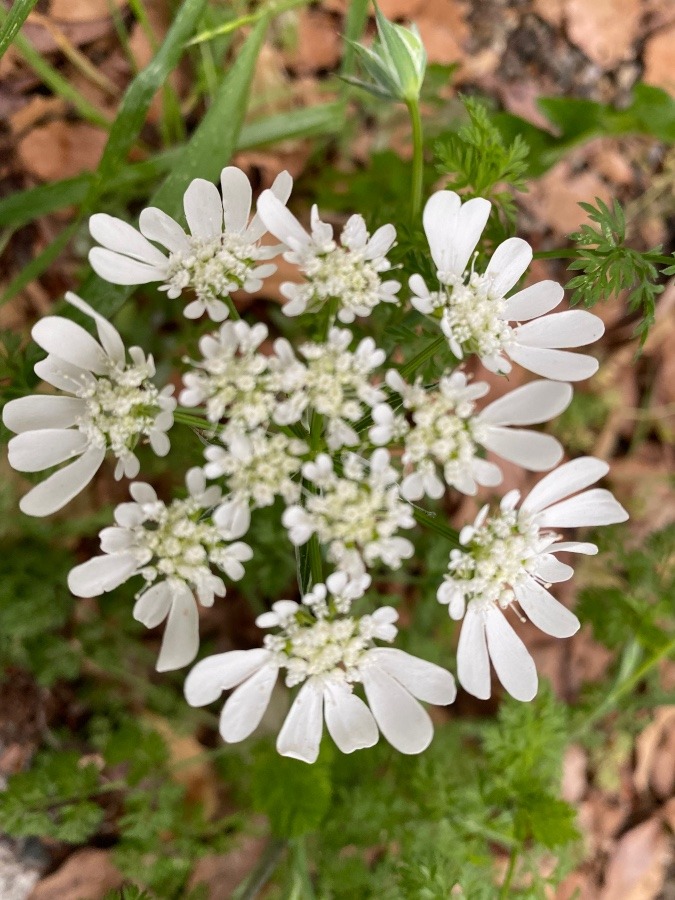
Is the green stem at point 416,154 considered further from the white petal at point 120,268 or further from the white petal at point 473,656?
the white petal at point 473,656

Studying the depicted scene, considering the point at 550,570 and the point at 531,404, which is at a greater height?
the point at 531,404

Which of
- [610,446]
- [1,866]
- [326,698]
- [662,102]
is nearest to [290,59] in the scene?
[662,102]

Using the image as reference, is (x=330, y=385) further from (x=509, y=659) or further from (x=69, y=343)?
(x=509, y=659)

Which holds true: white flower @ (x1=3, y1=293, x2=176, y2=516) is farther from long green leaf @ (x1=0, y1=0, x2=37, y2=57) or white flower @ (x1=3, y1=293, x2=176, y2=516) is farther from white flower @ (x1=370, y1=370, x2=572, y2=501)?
long green leaf @ (x1=0, y1=0, x2=37, y2=57)

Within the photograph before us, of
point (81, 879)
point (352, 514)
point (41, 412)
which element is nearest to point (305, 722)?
point (352, 514)

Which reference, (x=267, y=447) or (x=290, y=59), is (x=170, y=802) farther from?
(x=290, y=59)

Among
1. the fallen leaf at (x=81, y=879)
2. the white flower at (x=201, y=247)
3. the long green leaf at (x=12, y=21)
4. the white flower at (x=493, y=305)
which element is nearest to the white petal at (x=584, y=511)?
the white flower at (x=493, y=305)
